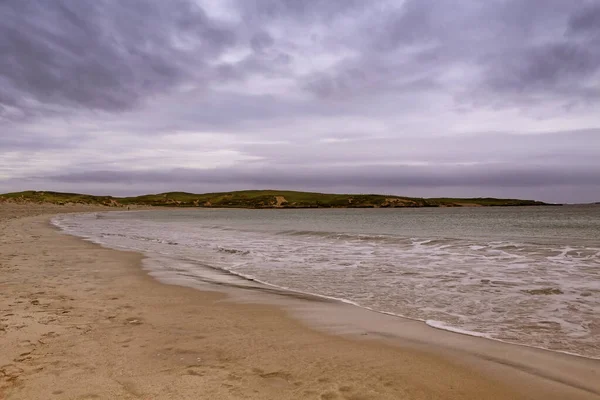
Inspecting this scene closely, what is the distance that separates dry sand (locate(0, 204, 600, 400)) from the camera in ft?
16.0

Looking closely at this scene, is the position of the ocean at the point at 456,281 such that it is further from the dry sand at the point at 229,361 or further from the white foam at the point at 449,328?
the dry sand at the point at 229,361

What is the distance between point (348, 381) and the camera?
17.0ft

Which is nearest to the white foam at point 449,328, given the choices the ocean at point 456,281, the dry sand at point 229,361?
the ocean at point 456,281

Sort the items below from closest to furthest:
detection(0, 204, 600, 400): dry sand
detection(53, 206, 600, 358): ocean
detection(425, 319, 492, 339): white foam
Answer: detection(0, 204, 600, 400): dry sand
detection(425, 319, 492, 339): white foam
detection(53, 206, 600, 358): ocean

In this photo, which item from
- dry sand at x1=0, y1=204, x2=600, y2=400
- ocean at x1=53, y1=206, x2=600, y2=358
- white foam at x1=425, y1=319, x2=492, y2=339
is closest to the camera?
dry sand at x1=0, y1=204, x2=600, y2=400

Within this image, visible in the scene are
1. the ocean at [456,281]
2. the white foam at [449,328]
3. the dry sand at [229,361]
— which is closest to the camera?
the dry sand at [229,361]

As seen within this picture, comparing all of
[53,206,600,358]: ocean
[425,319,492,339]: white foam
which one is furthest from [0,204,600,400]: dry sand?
[53,206,600,358]: ocean

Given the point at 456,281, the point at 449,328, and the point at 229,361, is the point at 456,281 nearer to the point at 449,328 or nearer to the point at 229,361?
the point at 449,328

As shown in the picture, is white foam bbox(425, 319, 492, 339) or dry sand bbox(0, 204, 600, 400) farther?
white foam bbox(425, 319, 492, 339)

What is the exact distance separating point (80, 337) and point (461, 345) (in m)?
6.20

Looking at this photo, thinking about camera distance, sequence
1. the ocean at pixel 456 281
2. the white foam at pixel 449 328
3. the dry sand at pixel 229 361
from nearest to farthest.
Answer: the dry sand at pixel 229 361 → the white foam at pixel 449 328 → the ocean at pixel 456 281

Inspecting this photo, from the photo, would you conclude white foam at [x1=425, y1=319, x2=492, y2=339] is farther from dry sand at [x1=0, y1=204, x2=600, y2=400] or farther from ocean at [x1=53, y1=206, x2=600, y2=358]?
dry sand at [x1=0, y1=204, x2=600, y2=400]

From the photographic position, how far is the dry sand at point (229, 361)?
4.88 meters

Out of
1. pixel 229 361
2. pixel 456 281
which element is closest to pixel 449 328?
pixel 229 361
